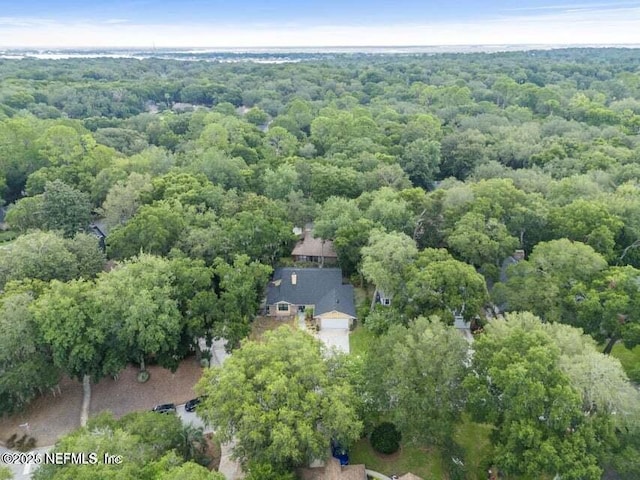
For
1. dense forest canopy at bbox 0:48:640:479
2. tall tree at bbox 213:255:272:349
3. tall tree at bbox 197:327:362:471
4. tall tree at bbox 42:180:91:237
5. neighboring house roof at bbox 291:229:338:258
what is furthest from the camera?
tall tree at bbox 42:180:91:237

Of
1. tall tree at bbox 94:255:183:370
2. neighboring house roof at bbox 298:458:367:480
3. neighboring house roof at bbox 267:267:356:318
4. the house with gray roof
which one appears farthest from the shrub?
tall tree at bbox 94:255:183:370

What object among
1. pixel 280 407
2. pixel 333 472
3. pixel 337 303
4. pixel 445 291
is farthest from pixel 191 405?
pixel 445 291

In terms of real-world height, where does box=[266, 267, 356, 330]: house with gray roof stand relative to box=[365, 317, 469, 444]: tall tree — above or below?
below

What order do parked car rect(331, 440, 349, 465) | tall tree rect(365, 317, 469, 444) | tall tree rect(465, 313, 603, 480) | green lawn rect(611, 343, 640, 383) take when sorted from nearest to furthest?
tall tree rect(465, 313, 603, 480) → tall tree rect(365, 317, 469, 444) → parked car rect(331, 440, 349, 465) → green lawn rect(611, 343, 640, 383)

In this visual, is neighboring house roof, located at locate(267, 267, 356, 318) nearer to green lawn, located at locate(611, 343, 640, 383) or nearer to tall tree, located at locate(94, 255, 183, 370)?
tall tree, located at locate(94, 255, 183, 370)

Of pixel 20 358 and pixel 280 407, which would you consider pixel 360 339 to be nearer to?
pixel 280 407

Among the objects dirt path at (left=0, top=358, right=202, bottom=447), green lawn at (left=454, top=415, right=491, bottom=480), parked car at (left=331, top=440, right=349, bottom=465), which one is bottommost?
dirt path at (left=0, top=358, right=202, bottom=447)

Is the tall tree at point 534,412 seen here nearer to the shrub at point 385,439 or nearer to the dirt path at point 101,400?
the shrub at point 385,439

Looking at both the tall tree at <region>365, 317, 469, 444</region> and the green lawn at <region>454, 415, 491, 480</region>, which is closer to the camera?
the tall tree at <region>365, 317, 469, 444</region>
